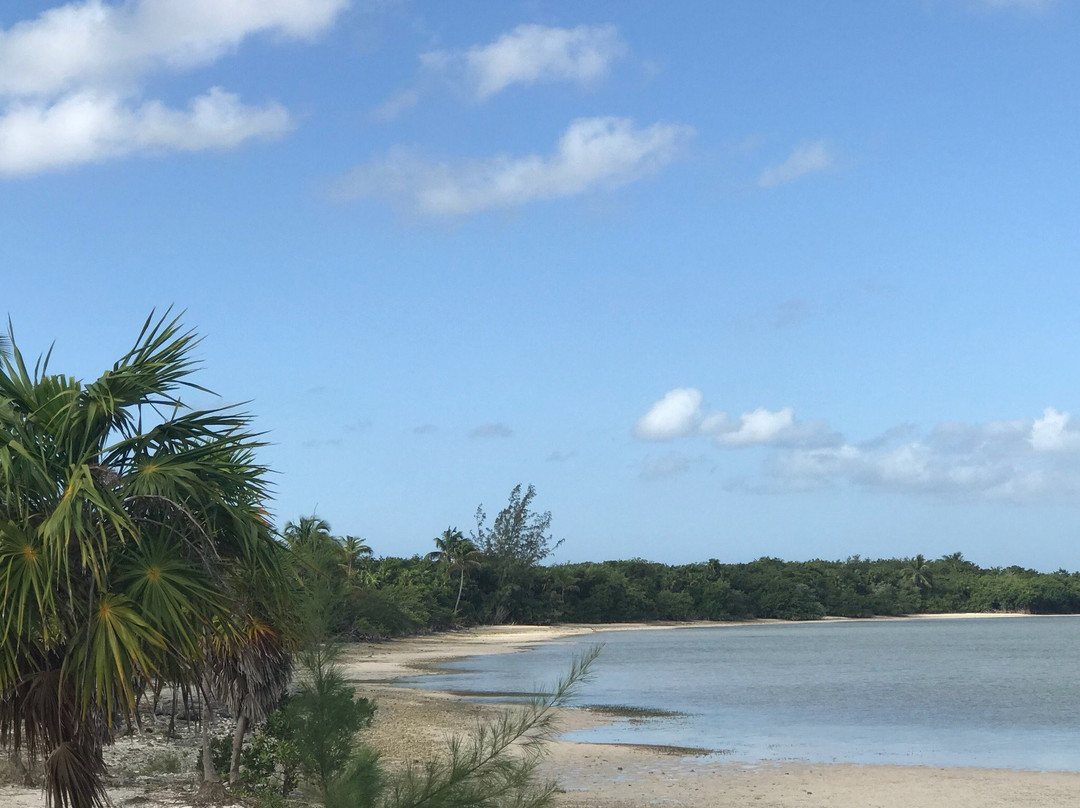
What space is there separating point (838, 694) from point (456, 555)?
178ft

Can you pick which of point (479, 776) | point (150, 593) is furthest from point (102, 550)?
point (479, 776)

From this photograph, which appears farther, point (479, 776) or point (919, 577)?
point (919, 577)

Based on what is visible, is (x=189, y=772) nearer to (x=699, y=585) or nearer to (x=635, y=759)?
(x=635, y=759)

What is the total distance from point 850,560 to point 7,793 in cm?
14332

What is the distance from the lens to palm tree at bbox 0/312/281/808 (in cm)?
767

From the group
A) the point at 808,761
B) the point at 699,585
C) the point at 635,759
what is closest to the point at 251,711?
the point at 635,759

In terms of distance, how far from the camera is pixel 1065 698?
134 feet

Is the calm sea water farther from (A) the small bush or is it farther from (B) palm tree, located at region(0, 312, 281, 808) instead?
(B) palm tree, located at region(0, 312, 281, 808)

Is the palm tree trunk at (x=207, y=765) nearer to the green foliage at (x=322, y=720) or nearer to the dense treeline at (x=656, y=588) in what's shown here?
the green foliage at (x=322, y=720)

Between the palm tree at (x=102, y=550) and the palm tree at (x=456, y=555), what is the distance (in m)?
84.9

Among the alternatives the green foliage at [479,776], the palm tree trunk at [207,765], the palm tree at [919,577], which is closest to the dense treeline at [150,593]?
the green foliage at [479,776]

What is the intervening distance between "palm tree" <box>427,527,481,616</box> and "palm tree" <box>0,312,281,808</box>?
84934 millimetres

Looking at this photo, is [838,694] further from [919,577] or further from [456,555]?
[919,577]

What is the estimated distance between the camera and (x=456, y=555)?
308 ft
